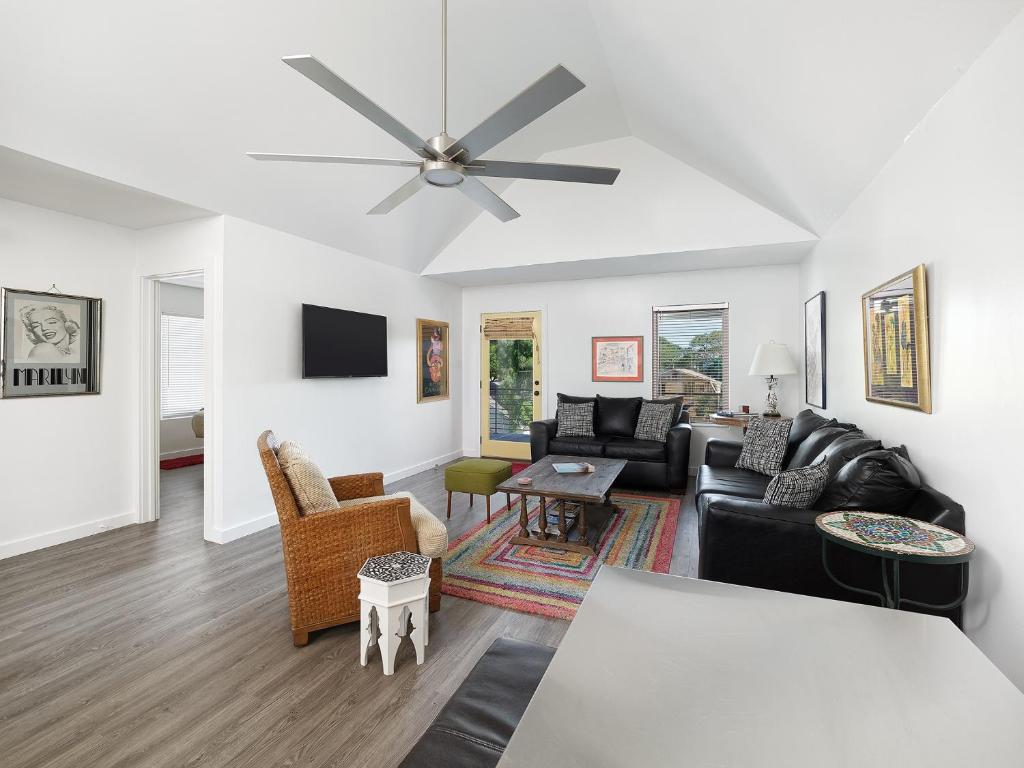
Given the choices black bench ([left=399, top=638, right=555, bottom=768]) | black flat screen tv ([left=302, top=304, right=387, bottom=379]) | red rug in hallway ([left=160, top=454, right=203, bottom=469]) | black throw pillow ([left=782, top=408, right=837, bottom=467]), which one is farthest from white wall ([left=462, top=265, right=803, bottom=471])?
black bench ([left=399, top=638, right=555, bottom=768])

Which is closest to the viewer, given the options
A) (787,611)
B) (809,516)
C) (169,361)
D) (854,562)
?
(787,611)

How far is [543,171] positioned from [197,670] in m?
2.64

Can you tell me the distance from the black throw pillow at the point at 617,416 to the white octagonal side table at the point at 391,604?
12.4 ft

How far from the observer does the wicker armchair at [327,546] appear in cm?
228

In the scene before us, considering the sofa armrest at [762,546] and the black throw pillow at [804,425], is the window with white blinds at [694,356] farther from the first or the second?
the sofa armrest at [762,546]

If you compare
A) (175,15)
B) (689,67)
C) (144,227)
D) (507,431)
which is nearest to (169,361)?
(144,227)

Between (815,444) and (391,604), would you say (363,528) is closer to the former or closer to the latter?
(391,604)

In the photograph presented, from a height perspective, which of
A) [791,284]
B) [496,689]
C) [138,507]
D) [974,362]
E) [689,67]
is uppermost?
[689,67]

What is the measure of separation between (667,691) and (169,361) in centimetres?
770

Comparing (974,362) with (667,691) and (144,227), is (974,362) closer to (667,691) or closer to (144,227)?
(667,691)

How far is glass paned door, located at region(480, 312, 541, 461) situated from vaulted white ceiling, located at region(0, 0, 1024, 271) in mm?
2808

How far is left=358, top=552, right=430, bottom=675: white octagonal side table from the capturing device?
2.09 m

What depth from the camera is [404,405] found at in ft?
18.9

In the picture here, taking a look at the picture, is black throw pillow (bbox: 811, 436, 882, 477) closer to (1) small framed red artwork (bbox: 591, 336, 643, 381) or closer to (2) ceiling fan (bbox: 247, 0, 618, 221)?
(2) ceiling fan (bbox: 247, 0, 618, 221)
